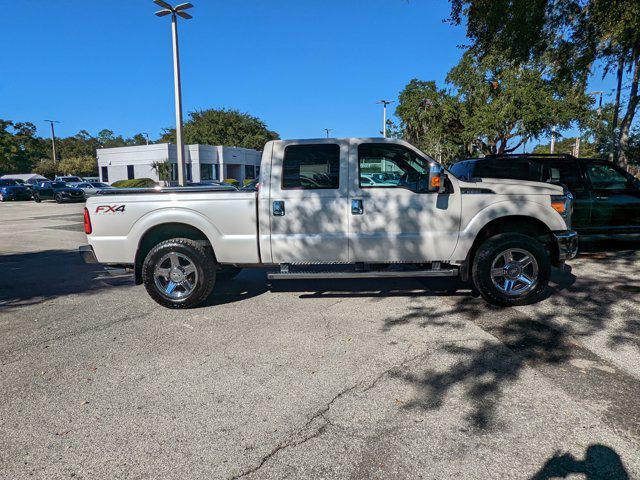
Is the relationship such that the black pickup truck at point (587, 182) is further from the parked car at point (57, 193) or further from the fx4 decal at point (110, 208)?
the parked car at point (57, 193)

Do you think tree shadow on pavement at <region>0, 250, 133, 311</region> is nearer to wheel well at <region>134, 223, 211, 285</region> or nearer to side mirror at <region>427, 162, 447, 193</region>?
wheel well at <region>134, 223, 211, 285</region>

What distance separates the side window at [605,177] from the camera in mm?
8078

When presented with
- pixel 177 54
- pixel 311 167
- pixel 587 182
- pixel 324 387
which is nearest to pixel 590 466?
pixel 324 387

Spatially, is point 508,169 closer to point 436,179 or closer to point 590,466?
point 436,179

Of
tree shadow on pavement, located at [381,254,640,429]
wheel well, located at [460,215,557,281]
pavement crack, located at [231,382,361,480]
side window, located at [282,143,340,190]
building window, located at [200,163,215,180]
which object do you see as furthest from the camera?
building window, located at [200,163,215,180]

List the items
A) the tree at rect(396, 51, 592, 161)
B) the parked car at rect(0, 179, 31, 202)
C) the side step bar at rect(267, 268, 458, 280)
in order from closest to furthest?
the side step bar at rect(267, 268, 458, 280)
the tree at rect(396, 51, 592, 161)
the parked car at rect(0, 179, 31, 202)

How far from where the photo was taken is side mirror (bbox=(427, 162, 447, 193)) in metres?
4.87

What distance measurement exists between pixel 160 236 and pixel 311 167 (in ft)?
6.90

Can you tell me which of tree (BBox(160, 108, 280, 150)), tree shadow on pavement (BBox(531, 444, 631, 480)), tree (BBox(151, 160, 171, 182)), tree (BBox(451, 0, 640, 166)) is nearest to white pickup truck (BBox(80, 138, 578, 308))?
tree shadow on pavement (BBox(531, 444, 631, 480))

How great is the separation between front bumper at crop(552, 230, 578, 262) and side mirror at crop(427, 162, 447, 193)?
5.09 ft

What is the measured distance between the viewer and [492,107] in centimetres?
2205

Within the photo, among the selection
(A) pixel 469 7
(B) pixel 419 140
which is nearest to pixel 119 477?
(A) pixel 469 7

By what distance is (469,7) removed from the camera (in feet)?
37.5

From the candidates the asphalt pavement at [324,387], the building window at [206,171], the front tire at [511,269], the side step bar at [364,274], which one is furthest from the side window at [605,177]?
the building window at [206,171]
